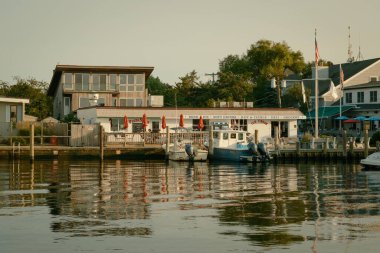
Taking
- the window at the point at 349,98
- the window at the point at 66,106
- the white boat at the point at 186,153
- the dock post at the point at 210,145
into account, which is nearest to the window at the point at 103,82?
the window at the point at 66,106

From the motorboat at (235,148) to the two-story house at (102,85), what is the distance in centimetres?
2607

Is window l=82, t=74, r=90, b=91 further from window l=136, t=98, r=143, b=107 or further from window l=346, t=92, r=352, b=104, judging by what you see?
window l=346, t=92, r=352, b=104

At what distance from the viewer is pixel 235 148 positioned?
189 feet

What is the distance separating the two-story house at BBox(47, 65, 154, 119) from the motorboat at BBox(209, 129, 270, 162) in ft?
85.5

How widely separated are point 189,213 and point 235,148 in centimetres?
3277

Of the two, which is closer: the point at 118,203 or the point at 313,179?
the point at 118,203

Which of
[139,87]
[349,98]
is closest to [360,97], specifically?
[349,98]

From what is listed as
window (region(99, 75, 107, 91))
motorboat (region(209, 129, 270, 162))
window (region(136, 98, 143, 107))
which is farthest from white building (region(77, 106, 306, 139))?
motorboat (region(209, 129, 270, 162))

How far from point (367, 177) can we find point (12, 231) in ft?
84.7

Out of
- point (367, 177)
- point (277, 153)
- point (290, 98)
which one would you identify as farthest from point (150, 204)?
point (290, 98)

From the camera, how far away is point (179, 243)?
19609mm

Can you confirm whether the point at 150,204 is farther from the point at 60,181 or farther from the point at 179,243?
the point at 60,181

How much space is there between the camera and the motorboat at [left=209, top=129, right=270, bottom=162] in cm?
5609

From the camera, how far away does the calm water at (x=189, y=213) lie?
764 inches
